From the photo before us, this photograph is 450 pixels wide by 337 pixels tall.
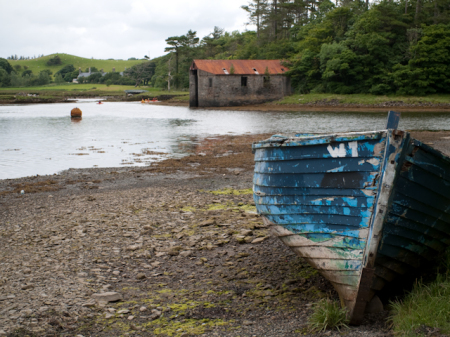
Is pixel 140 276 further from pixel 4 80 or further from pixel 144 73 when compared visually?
pixel 4 80

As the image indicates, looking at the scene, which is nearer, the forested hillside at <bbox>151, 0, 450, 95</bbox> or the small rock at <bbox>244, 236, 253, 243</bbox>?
the small rock at <bbox>244, 236, 253, 243</bbox>

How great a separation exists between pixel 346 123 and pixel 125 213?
2892cm

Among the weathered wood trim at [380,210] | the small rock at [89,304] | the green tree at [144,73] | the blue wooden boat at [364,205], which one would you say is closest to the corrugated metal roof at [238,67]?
the blue wooden boat at [364,205]

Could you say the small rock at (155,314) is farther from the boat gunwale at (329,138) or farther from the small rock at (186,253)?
the boat gunwale at (329,138)

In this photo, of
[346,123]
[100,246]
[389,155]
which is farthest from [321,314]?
[346,123]

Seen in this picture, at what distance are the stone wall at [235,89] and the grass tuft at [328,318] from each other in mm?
61796

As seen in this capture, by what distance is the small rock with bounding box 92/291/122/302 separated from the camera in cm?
512

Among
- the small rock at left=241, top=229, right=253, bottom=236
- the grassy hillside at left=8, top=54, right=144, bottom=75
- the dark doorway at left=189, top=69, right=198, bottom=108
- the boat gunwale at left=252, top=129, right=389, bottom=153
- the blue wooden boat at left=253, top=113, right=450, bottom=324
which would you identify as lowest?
the small rock at left=241, top=229, right=253, bottom=236

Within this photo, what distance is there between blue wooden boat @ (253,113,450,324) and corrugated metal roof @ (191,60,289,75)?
6110 centimetres

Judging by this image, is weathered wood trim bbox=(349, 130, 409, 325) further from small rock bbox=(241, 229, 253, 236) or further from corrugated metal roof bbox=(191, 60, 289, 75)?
corrugated metal roof bbox=(191, 60, 289, 75)

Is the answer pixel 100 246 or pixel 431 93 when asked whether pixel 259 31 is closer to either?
pixel 431 93

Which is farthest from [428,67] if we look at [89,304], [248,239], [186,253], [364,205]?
[89,304]

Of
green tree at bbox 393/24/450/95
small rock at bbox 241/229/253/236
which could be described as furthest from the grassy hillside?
small rock at bbox 241/229/253/236

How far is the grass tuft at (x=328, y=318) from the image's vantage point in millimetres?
4344
